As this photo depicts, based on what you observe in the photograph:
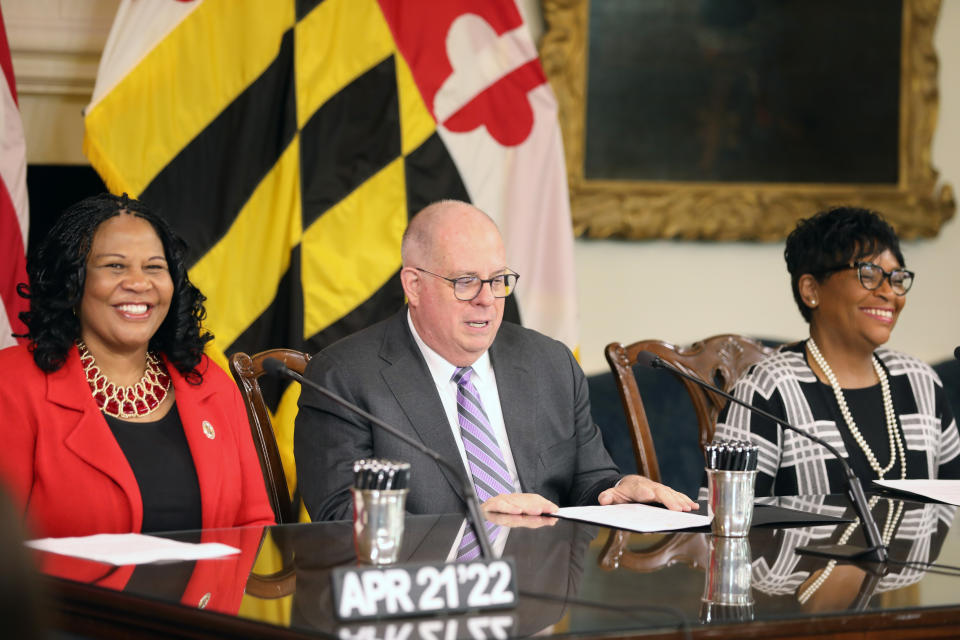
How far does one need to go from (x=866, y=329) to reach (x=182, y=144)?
6.83ft

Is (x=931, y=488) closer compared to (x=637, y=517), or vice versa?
(x=637, y=517)

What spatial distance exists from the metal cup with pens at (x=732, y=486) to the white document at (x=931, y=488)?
2.47 feet

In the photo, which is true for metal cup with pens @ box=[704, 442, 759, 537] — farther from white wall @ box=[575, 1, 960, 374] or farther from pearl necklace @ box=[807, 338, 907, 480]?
white wall @ box=[575, 1, 960, 374]

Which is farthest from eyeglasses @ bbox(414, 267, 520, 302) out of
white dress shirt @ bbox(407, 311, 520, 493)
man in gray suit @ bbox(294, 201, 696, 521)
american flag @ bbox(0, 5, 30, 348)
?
american flag @ bbox(0, 5, 30, 348)

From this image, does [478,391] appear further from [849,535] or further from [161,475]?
[849,535]

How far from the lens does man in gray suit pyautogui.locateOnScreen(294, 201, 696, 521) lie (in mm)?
2426

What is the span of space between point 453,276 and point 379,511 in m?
1.03

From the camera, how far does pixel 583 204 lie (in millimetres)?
4348

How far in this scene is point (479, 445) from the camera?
2.55 metres

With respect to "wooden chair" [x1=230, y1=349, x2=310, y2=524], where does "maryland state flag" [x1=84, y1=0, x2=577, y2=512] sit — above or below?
above

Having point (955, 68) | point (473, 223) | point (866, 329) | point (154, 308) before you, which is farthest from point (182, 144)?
point (955, 68)

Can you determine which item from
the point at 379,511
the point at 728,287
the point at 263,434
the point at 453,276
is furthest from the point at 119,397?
the point at 728,287

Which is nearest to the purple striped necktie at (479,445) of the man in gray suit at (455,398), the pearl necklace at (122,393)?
the man in gray suit at (455,398)

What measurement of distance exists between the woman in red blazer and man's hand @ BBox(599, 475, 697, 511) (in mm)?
798
